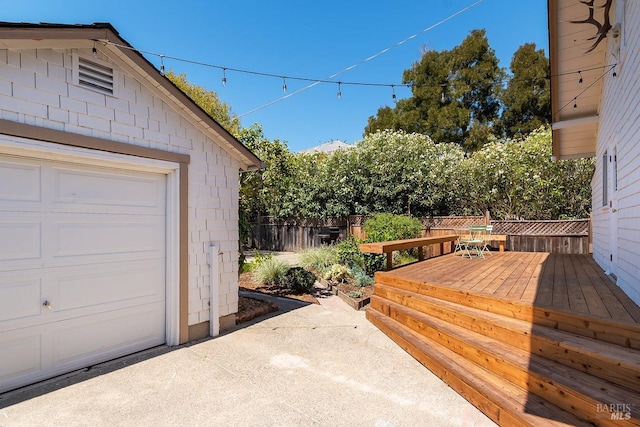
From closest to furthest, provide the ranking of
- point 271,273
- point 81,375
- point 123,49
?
point 81,375, point 123,49, point 271,273

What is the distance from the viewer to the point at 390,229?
9578 millimetres

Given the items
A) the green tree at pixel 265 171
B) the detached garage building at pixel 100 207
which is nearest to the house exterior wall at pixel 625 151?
the detached garage building at pixel 100 207

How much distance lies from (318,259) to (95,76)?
22.2 ft

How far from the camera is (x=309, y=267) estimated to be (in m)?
9.32

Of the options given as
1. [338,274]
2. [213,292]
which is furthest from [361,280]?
[213,292]

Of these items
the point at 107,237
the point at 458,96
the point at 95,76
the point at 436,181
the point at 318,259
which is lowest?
the point at 318,259

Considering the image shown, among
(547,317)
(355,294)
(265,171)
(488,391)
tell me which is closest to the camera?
(488,391)

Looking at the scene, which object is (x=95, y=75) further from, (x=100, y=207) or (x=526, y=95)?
(x=526, y=95)

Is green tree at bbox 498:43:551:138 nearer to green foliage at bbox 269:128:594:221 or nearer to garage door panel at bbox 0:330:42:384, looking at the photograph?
green foliage at bbox 269:128:594:221

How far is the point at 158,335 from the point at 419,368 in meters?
3.17

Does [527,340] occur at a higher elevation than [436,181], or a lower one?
lower

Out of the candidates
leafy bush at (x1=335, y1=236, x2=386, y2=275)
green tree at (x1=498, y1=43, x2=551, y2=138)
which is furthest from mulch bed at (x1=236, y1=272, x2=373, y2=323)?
green tree at (x1=498, y1=43, x2=551, y2=138)

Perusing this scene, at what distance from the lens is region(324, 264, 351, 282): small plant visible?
7.71 metres

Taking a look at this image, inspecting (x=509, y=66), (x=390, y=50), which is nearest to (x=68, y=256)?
(x=390, y=50)
